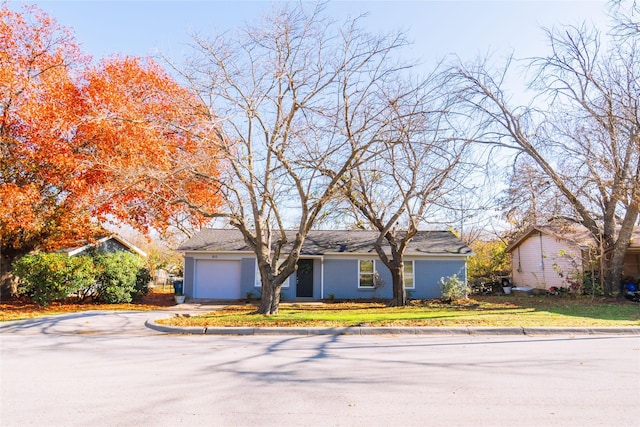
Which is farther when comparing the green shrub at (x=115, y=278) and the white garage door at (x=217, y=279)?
the white garage door at (x=217, y=279)

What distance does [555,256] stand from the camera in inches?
948

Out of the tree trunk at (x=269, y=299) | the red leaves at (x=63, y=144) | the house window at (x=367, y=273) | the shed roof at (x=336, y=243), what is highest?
the red leaves at (x=63, y=144)

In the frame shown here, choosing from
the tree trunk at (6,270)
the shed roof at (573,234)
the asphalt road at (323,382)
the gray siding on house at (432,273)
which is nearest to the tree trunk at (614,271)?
the shed roof at (573,234)

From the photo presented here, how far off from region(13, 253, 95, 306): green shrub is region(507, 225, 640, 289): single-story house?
19918 mm

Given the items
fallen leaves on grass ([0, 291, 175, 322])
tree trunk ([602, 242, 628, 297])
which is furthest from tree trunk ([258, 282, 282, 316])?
tree trunk ([602, 242, 628, 297])

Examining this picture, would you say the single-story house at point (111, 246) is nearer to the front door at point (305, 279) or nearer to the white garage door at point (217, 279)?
the white garage door at point (217, 279)

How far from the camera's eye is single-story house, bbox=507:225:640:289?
70.3ft

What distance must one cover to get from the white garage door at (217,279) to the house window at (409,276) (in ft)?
26.6

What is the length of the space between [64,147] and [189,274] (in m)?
7.70

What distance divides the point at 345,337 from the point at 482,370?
168 inches

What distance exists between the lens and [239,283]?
21.2 metres

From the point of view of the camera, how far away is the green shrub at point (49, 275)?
643 inches

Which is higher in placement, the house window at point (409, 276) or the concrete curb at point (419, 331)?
the house window at point (409, 276)

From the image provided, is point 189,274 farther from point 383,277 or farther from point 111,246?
point 383,277
